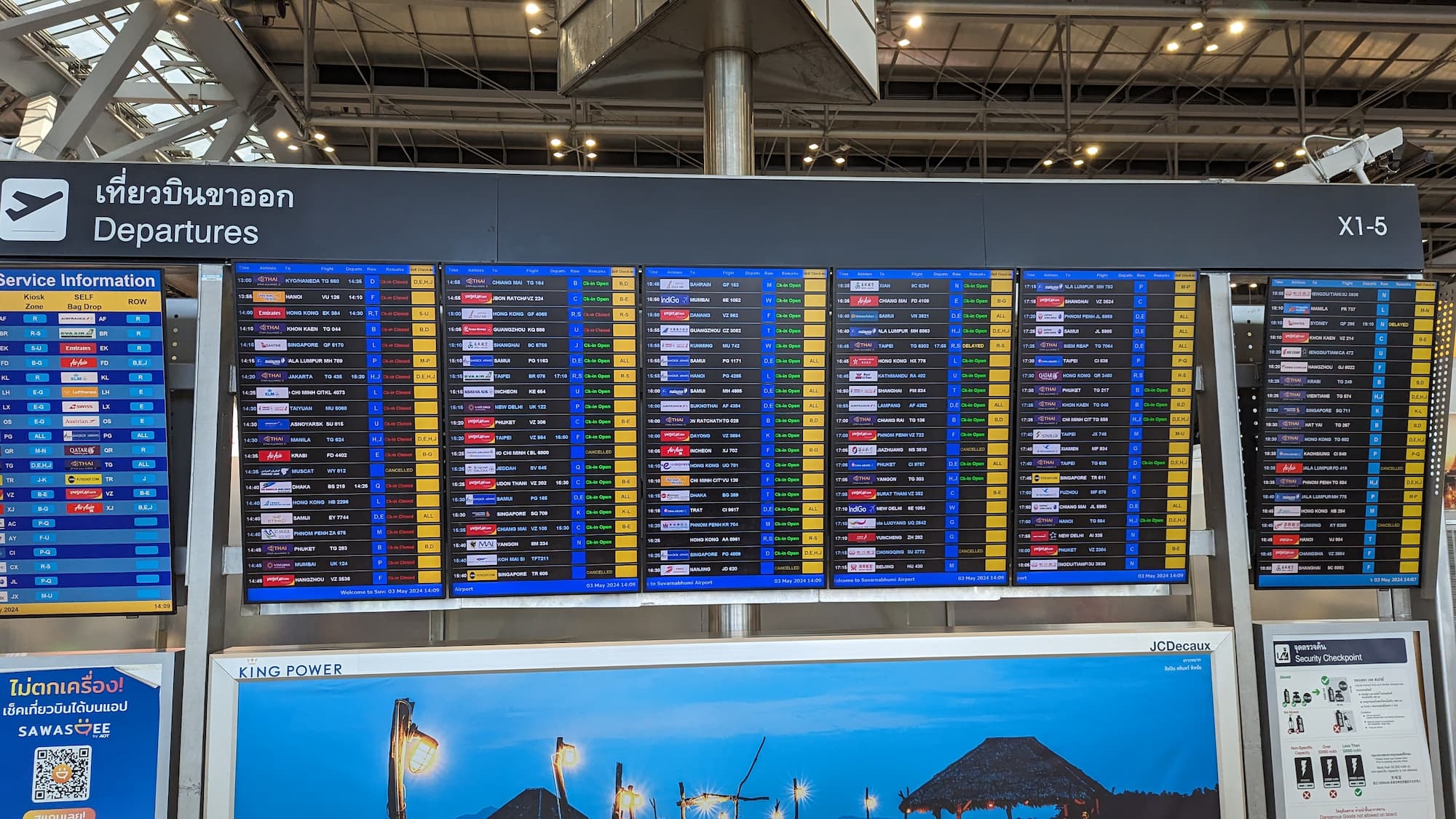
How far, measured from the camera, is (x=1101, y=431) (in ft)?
12.3

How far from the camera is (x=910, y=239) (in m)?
3.72

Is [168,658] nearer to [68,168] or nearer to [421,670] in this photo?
[421,670]

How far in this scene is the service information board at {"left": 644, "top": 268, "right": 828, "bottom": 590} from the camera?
11.8 ft

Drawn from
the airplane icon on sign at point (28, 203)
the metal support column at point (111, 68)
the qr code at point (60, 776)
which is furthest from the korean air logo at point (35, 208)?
the metal support column at point (111, 68)

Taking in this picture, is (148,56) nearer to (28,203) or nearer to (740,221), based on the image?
(28,203)

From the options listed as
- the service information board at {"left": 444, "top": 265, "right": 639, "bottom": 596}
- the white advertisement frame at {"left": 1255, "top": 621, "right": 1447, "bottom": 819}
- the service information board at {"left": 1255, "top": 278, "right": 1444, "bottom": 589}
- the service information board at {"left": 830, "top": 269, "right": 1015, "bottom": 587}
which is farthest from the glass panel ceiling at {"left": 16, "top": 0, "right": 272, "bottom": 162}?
the white advertisement frame at {"left": 1255, "top": 621, "right": 1447, "bottom": 819}

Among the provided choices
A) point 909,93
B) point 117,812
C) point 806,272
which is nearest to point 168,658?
point 117,812

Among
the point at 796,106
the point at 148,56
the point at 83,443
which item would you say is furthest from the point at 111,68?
the point at 796,106

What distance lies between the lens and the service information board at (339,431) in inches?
136

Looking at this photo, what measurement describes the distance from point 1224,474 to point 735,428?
2.11 metres

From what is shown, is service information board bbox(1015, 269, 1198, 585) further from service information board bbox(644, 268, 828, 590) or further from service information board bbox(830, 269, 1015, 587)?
service information board bbox(644, 268, 828, 590)

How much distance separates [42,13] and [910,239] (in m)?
8.28

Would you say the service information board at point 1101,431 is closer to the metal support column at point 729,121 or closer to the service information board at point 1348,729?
the service information board at point 1348,729

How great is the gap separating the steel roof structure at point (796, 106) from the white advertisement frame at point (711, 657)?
729cm
